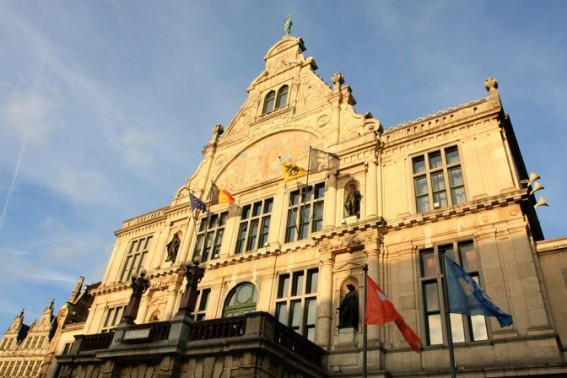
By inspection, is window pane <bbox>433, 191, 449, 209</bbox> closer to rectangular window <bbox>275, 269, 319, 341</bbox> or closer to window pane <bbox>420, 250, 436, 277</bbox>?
window pane <bbox>420, 250, 436, 277</bbox>

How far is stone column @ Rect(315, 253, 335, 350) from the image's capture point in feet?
65.4

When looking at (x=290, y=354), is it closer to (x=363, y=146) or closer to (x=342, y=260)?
(x=342, y=260)

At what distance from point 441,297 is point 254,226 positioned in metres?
12.3

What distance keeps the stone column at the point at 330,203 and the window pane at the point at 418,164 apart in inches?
167

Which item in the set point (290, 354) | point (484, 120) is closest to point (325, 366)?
point (290, 354)

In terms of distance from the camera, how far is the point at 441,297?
18.5 meters

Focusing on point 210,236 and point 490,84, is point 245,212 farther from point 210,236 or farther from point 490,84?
point 490,84

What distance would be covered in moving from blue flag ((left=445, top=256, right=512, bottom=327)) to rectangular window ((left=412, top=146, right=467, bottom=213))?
6.41 metres

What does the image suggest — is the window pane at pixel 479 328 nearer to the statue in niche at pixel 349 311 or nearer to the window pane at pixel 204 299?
the statue in niche at pixel 349 311

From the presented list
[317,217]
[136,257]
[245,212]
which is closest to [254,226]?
[245,212]

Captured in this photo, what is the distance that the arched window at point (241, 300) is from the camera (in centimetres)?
2379

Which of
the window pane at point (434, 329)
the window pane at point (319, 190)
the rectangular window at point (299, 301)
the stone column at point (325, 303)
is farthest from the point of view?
the window pane at point (319, 190)

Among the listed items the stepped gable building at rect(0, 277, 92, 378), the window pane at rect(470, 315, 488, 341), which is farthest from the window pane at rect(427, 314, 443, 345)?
the stepped gable building at rect(0, 277, 92, 378)

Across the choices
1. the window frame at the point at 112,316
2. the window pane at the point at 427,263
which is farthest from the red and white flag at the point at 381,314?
the window frame at the point at 112,316
